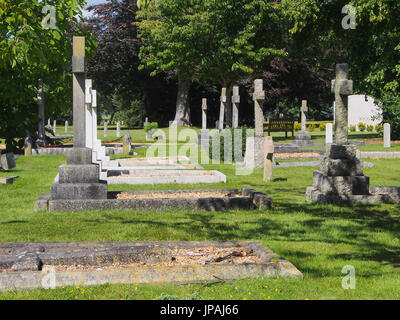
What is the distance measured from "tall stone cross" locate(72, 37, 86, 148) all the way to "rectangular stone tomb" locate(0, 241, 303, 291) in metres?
4.26

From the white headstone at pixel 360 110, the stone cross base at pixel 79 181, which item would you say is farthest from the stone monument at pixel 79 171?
the white headstone at pixel 360 110

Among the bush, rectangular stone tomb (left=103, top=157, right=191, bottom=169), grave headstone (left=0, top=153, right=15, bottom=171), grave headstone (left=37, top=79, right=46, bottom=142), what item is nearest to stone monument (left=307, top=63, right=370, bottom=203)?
rectangular stone tomb (left=103, top=157, right=191, bottom=169)

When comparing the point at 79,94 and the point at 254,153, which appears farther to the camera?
the point at 254,153


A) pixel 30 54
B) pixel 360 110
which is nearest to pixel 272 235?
pixel 30 54

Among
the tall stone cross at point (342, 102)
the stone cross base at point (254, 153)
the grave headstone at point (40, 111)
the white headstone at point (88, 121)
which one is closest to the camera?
the tall stone cross at point (342, 102)

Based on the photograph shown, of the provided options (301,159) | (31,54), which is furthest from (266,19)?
(31,54)

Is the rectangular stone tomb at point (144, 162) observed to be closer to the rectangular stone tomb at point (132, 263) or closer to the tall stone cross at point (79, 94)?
the tall stone cross at point (79, 94)

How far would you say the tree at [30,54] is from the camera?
11.1m

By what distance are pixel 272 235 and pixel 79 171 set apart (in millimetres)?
4191

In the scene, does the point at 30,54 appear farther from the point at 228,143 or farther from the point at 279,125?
the point at 279,125

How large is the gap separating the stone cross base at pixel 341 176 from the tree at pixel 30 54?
6239 millimetres

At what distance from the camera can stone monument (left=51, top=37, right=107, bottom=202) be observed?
9.49m

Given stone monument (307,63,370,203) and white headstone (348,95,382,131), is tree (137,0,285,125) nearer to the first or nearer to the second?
white headstone (348,95,382,131)

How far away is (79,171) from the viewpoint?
9641mm
